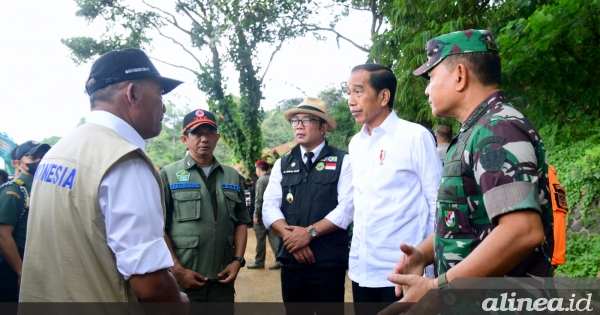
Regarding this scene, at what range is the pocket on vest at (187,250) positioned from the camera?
11.0 feet

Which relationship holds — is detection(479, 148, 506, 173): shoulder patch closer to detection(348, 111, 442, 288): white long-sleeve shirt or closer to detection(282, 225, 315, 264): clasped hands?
detection(348, 111, 442, 288): white long-sleeve shirt

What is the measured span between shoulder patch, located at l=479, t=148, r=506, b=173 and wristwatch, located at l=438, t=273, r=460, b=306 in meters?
0.44

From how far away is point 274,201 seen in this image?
371 centimetres

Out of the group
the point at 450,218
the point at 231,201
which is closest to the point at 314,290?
the point at 231,201

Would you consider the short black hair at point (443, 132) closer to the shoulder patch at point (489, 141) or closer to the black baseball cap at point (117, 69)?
the shoulder patch at point (489, 141)

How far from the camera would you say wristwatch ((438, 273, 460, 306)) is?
157 cm

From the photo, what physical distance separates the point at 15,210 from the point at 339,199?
104 inches

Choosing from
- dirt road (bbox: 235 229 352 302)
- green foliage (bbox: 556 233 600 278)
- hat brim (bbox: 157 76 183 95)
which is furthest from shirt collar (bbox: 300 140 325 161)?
green foliage (bbox: 556 233 600 278)

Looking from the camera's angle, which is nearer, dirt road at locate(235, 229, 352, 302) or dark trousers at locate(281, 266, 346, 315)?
dark trousers at locate(281, 266, 346, 315)

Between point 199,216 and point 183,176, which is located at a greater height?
point 183,176

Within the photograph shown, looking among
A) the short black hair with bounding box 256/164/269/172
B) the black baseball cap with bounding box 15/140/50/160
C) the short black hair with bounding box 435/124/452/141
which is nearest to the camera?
the black baseball cap with bounding box 15/140/50/160

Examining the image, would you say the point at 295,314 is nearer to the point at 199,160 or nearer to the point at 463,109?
the point at 199,160

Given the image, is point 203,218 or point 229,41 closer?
point 203,218

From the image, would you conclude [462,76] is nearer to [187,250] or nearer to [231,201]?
[231,201]
